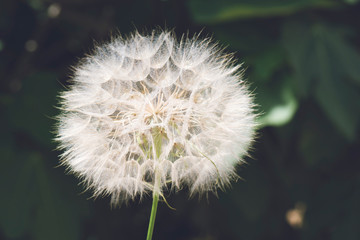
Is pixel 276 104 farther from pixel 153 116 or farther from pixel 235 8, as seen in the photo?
pixel 153 116

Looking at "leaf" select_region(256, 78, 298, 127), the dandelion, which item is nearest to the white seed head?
the dandelion

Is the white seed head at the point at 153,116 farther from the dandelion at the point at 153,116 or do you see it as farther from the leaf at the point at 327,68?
the leaf at the point at 327,68

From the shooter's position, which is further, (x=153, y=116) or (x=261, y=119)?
(x=261, y=119)

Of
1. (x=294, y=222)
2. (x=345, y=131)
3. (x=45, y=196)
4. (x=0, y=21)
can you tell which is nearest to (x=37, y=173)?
(x=45, y=196)

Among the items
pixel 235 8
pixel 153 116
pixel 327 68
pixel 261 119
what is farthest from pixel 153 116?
pixel 327 68

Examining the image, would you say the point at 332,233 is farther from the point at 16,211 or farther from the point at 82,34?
the point at 82,34

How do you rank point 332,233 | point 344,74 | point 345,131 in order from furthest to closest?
point 332,233 < point 344,74 < point 345,131

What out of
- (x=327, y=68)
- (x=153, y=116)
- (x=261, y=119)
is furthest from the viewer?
(x=327, y=68)
